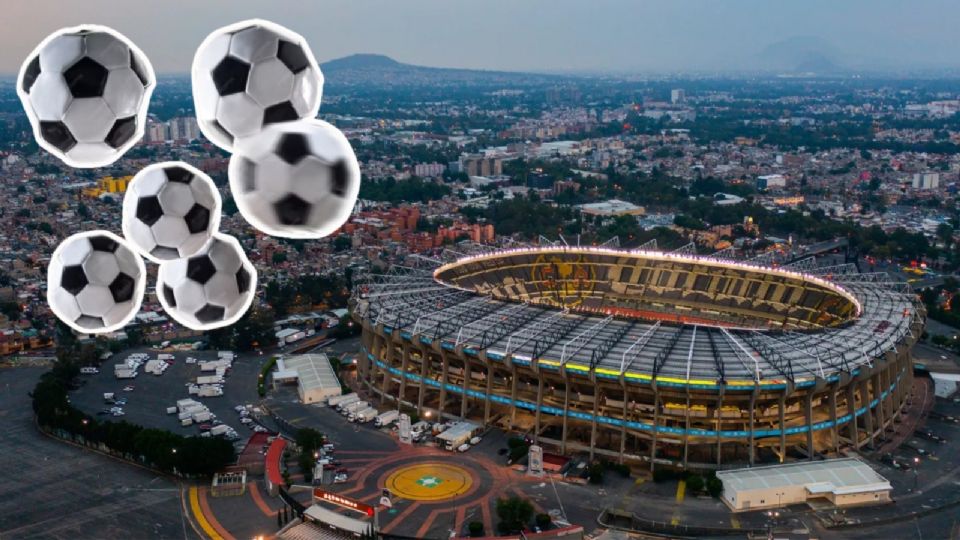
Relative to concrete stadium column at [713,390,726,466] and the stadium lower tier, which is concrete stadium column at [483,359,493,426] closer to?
the stadium lower tier

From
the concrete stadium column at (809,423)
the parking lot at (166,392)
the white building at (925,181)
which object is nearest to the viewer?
the concrete stadium column at (809,423)

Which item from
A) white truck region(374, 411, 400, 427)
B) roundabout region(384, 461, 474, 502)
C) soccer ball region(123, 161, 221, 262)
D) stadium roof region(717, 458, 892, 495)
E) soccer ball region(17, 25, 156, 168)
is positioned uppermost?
soccer ball region(17, 25, 156, 168)

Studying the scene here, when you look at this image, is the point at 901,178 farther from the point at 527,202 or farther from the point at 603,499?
the point at 603,499

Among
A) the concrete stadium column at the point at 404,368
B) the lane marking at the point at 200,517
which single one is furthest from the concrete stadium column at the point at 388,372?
the lane marking at the point at 200,517

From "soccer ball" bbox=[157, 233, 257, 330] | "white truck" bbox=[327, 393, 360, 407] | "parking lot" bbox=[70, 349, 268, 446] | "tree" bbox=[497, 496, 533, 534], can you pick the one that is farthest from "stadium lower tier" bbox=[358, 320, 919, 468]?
"soccer ball" bbox=[157, 233, 257, 330]

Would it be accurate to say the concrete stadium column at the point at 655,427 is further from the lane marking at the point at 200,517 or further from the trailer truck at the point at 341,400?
the lane marking at the point at 200,517

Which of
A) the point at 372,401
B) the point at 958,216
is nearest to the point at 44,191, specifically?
the point at 372,401
